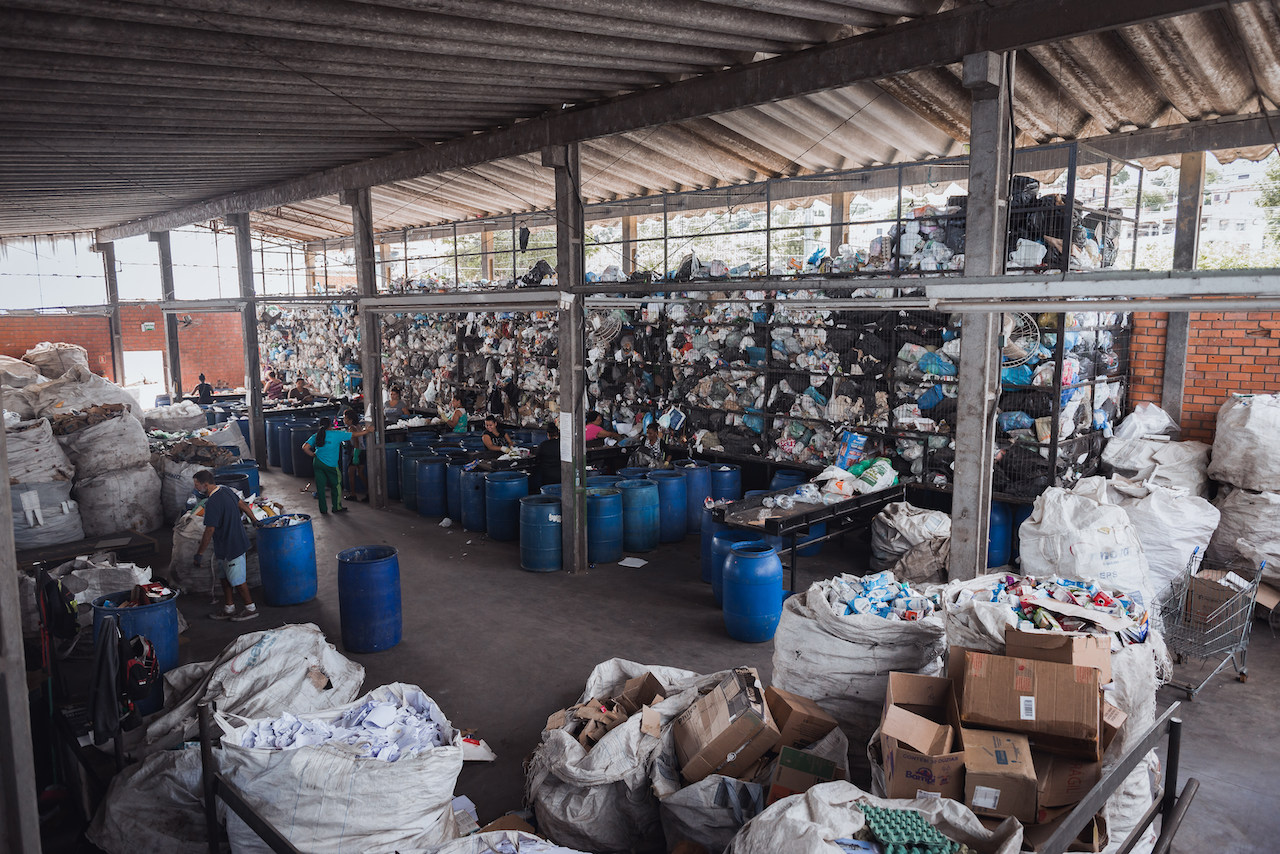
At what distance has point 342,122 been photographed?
24.1 ft

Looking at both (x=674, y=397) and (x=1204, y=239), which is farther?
(x=674, y=397)

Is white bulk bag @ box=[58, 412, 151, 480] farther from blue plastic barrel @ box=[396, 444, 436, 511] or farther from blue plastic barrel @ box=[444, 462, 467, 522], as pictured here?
blue plastic barrel @ box=[444, 462, 467, 522]

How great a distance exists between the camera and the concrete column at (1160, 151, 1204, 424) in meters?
7.74

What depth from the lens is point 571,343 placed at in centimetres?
805

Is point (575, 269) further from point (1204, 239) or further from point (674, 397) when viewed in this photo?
point (1204, 239)

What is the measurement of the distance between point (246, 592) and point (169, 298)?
11414 mm

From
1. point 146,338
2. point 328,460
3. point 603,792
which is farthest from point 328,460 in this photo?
point 146,338

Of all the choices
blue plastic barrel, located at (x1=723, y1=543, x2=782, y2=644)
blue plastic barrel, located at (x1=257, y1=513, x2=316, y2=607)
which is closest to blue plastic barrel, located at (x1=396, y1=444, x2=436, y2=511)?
blue plastic barrel, located at (x1=257, y1=513, x2=316, y2=607)

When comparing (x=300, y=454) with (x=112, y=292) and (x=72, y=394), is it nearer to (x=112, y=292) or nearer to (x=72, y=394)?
(x=72, y=394)

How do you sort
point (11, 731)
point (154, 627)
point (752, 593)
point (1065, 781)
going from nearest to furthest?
1. point (11, 731)
2. point (1065, 781)
3. point (154, 627)
4. point (752, 593)

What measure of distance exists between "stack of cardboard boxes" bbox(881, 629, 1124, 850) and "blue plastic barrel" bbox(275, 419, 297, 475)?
41.7 ft

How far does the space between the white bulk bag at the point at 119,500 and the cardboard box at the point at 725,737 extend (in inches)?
324

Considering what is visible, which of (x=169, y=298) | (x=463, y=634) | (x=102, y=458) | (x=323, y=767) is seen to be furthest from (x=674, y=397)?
(x=169, y=298)

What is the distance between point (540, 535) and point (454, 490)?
2476 millimetres
